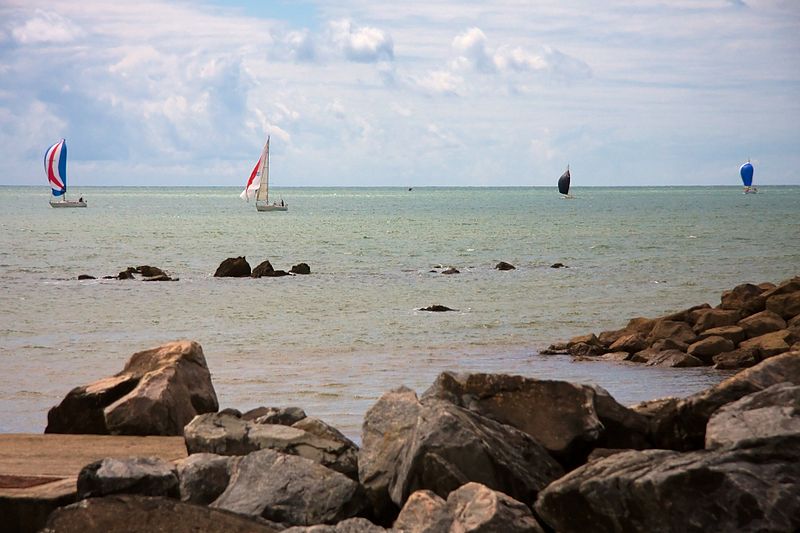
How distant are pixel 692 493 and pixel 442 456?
66.5 inches

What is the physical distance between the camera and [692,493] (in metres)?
6.77

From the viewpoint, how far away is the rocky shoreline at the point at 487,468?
22.4ft

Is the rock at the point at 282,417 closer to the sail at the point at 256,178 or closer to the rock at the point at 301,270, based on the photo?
the rock at the point at 301,270

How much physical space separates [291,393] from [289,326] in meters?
9.40

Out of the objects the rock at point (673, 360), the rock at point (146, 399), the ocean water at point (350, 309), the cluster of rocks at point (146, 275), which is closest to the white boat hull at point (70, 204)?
the ocean water at point (350, 309)

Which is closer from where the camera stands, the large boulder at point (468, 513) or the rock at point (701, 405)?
the large boulder at point (468, 513)

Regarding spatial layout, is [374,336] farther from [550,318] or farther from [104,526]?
[104,526]

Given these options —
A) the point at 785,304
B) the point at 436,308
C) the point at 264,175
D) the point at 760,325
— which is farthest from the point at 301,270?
the point at 264,175

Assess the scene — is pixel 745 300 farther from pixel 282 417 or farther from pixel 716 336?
pixel 282 417

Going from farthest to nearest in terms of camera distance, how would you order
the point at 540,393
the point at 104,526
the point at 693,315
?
the point at 693,315 < the point at 540,393 < the point at 104,526

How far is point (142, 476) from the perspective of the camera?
786 centimetres

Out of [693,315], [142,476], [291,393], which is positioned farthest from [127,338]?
[142,476]

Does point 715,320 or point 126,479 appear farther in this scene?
point 715,320

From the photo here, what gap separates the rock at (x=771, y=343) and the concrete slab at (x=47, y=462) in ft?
37.7
